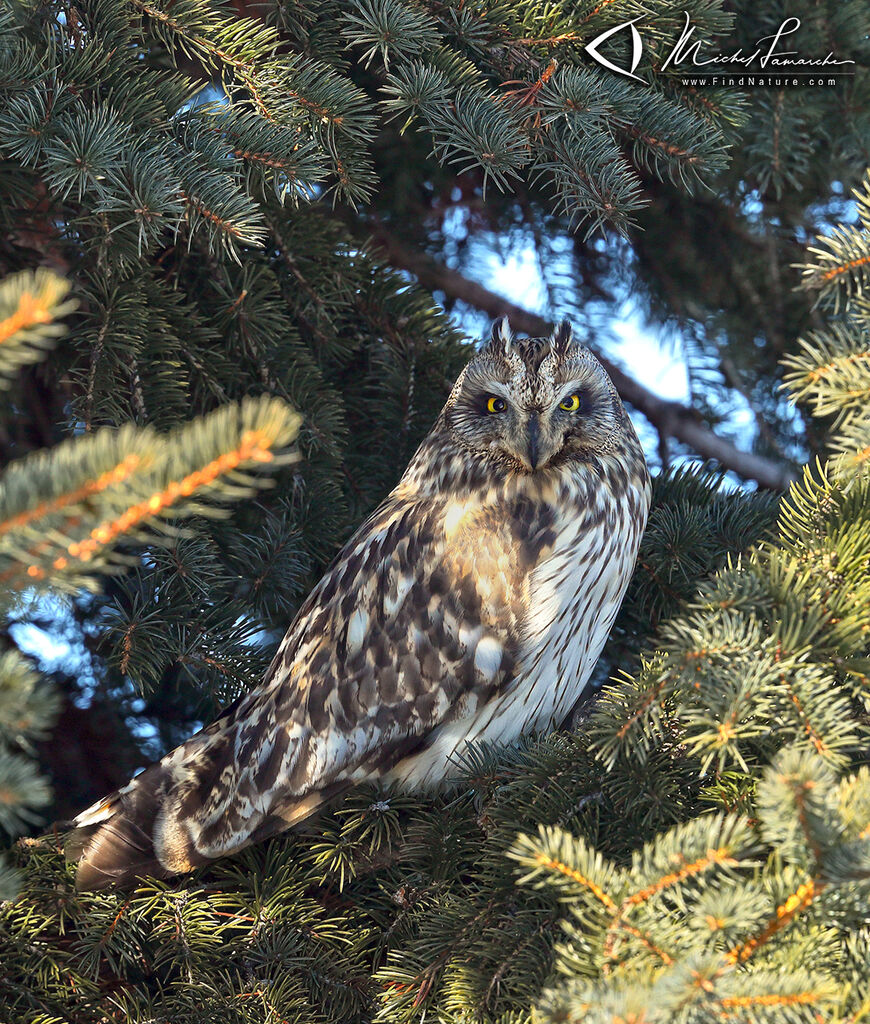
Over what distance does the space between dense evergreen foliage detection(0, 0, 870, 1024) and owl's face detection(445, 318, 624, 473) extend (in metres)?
0.28

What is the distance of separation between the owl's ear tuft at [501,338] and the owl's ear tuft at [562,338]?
118 mm

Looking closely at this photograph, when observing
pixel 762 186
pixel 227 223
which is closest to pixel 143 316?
pixel 227 223

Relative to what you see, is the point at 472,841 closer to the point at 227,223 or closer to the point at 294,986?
the point at 294,986

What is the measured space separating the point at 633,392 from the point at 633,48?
1.36 metres

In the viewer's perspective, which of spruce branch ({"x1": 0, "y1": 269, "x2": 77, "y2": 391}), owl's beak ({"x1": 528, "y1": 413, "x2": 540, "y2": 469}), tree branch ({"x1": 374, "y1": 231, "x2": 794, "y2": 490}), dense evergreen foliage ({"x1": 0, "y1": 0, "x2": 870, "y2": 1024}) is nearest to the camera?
spruce branch ({"x1": 0, "y1": 269, "x2": 77, "y2": 391})

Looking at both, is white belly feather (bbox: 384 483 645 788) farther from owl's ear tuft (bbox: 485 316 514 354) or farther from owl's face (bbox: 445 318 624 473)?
owl's ear tuft (bbox: 485 316 514 354)

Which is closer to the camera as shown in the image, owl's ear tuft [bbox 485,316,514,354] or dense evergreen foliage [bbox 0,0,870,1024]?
dense evergreen foliage [bbox 0,0,870,1024]

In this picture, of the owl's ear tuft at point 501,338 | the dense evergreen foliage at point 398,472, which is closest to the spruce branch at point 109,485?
the dense evergreen foliage at point 398,472

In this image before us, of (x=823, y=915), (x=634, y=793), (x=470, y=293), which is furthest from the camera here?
(x=470, y=293)

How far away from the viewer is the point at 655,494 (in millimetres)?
2910

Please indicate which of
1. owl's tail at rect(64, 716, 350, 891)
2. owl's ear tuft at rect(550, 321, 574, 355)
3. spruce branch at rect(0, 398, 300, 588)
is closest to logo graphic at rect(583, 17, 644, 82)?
owl's ear tuft at rect(550, 321, 574, 355)

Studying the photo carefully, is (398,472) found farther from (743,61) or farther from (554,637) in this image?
(743,61)

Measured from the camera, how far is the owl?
7.79ft

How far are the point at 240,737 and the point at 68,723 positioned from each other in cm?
56
